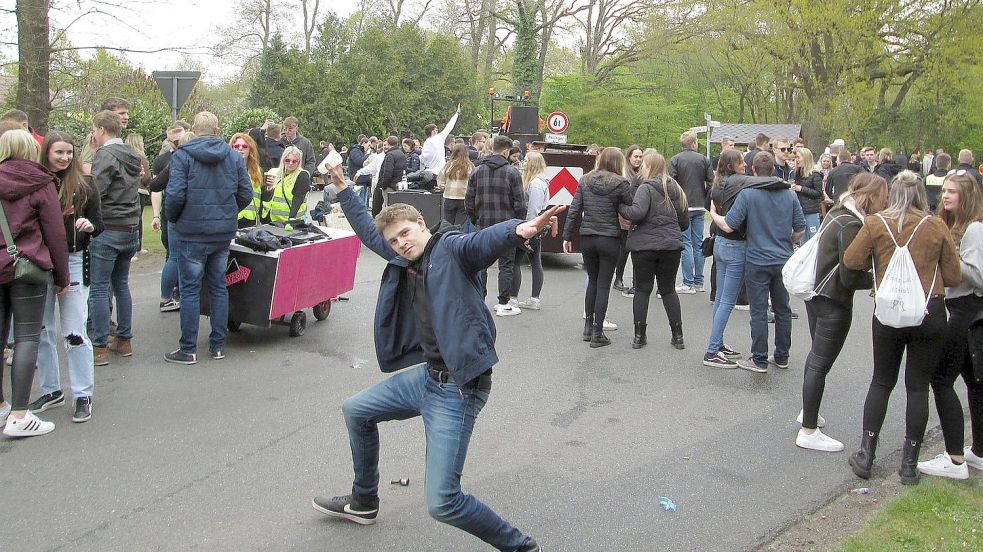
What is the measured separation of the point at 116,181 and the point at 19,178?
1.80 meters

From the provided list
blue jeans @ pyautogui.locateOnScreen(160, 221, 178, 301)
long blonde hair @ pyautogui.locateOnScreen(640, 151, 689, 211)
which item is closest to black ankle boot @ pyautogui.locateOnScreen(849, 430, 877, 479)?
long blonde hair @ pyautogui.locateOnScreen(640, 151, 689, 211)

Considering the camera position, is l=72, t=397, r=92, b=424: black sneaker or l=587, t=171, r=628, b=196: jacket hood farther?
l=587, t=171, r=628, b=196: jacket hood

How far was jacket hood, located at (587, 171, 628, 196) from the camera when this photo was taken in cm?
793

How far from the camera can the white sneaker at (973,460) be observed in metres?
5.10

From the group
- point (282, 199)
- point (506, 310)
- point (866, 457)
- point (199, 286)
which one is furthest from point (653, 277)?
point (199, 286)

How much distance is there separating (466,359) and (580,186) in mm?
4897

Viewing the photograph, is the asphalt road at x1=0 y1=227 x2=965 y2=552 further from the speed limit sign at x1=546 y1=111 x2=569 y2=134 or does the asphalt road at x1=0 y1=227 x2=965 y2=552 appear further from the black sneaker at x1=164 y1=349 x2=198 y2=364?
the speed limit sign at x1=546 y1=111 x2=569 y2=134

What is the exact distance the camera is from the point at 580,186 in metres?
8.19

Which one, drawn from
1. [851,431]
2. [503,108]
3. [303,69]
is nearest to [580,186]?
[851,431]

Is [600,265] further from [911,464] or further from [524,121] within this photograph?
[524,121]

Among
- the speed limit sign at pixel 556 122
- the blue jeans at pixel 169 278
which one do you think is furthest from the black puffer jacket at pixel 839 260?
the speed limit sign at pixel 556 122

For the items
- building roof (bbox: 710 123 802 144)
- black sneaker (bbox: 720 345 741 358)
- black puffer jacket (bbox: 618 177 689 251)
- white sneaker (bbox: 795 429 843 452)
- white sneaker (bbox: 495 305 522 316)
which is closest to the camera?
white sneaker (bbox: 795 429 843 452)

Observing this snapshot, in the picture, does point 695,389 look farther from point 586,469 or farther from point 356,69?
point 356,69

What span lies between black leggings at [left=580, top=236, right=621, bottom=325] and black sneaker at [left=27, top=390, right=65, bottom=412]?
4523 millimetres
